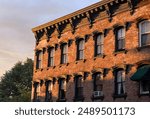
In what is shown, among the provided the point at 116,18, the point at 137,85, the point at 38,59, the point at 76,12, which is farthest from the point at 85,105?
the point at 38,59

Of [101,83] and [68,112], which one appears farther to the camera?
[101,83]

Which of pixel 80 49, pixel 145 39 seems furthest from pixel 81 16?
pixel 145 39

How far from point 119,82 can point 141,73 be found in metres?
3.03

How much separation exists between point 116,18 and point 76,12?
447cm

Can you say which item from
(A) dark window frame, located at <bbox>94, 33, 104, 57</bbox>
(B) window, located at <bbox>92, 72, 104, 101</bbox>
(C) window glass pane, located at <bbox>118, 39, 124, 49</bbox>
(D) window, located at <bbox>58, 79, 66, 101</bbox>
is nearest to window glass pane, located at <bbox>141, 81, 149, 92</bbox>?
(C) window glass pane, located at <bbox>118, 39, 124, 49</bbox>

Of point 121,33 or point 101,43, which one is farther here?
point 101,43

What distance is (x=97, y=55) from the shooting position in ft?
79.9

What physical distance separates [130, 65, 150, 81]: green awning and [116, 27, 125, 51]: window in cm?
317

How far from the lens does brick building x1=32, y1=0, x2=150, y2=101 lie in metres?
21.0

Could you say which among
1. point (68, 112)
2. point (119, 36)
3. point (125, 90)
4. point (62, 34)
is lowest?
point (68, 112)

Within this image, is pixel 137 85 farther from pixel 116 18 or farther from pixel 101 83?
pixel 116 18

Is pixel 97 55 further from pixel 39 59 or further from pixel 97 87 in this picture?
pixel 39 59

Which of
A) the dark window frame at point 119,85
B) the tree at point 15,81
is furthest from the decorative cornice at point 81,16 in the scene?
the tree at point 15,81

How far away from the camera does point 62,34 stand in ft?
93.4
